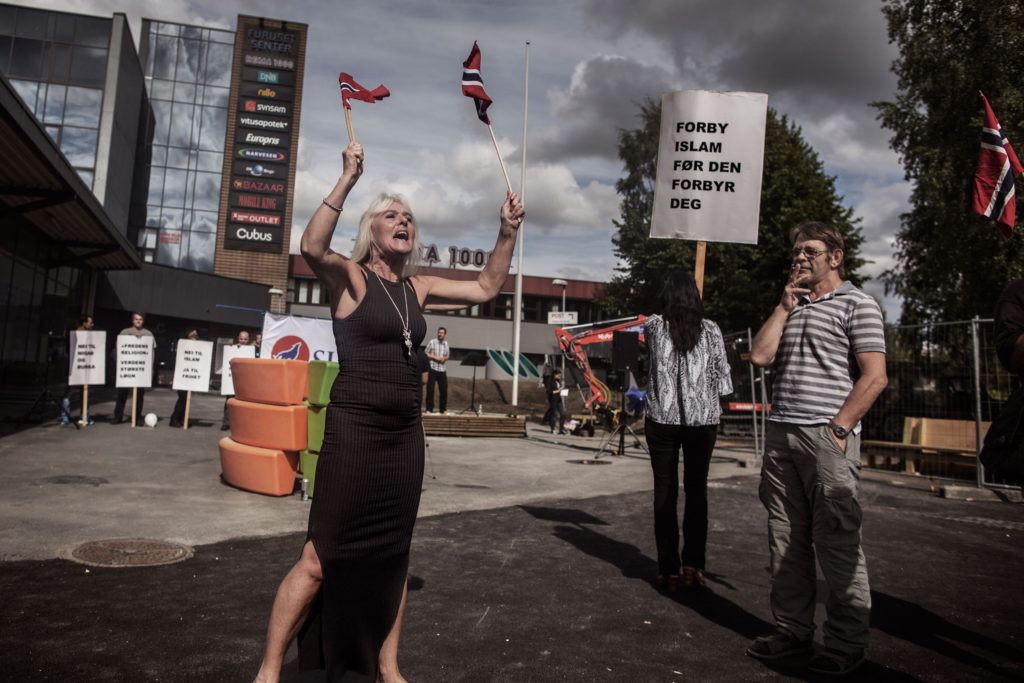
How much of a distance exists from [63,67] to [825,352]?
114ft

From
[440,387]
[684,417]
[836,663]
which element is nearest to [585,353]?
[440,387]

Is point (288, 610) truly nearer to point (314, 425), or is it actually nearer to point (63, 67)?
point (314, 425)

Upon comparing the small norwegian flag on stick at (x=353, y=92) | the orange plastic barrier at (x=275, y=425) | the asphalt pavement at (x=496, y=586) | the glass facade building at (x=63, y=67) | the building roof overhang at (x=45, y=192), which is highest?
the glass facade building at (x=63, y=67)

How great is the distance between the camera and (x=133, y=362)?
552 inches

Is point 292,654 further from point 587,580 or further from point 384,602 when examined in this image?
point 587,580

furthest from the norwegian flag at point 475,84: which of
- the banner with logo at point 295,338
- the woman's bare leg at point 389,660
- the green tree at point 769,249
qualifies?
the green tree at point 769,249

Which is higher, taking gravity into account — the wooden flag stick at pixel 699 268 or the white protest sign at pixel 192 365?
the wooden flag stick at pixel 699 268

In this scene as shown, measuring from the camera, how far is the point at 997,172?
20.5 ft

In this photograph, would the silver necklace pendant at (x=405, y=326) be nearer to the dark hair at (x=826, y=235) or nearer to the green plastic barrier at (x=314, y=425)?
the dark hair at (x=826, y=235)

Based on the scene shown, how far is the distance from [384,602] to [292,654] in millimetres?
968

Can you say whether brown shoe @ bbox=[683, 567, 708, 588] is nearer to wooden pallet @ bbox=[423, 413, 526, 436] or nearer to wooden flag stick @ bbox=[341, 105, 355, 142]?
wooden flag stick @ bbox=[341, 105, 355, 142]

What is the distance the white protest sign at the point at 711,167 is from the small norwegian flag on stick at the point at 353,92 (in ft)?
9.95

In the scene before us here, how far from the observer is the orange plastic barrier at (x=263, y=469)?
7.34 meters

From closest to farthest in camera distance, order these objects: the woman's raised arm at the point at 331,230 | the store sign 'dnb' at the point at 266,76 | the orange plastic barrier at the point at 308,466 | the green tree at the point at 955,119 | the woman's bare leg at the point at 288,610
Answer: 1. the woman's bare leg at the point at 288,610
2. the woman's raised arm at the point at 331,230
3. the orange plastic barrier at the point at 308,466
4. the green tree at the point at 955,119
5. the store sign 'dnb' at the point at 266,76
